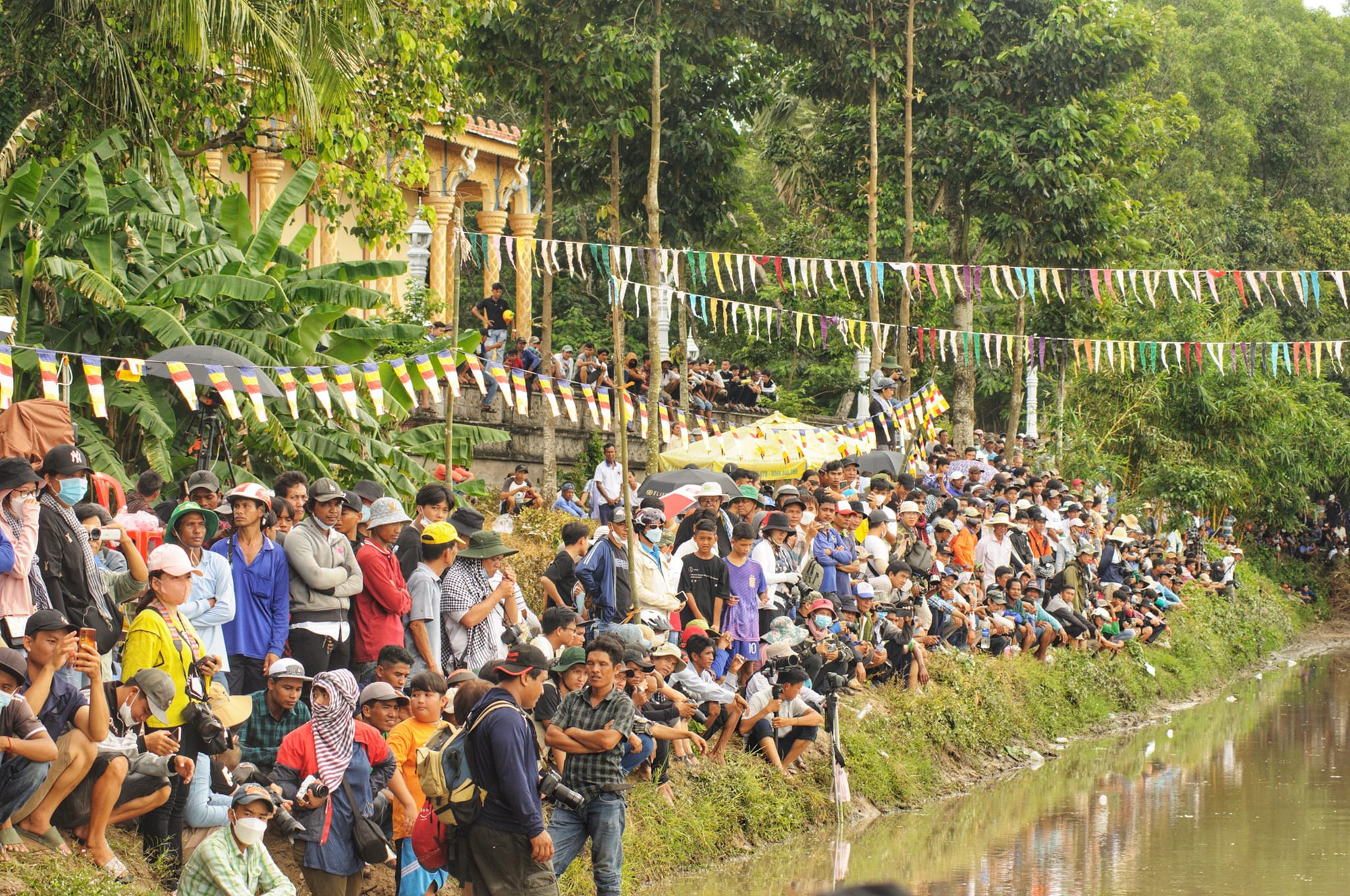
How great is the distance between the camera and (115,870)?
24.7ft

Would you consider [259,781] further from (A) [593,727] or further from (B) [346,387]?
(B) [346,387]

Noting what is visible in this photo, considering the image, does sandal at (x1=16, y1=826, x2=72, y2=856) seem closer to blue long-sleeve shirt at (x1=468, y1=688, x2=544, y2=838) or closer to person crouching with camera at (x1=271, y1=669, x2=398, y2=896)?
person crouching with camera at (x1=271, y1=669, x2=398, y2=896)

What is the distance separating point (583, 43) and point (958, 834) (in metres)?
12.7

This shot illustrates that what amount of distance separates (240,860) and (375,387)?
6.85 metres

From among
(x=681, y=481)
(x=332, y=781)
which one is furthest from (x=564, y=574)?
(x=681, y=481)

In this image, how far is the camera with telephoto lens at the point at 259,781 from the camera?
7782 mm

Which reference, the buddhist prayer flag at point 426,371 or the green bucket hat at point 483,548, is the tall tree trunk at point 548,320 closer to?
the buddhist prayer flag at point 426,371

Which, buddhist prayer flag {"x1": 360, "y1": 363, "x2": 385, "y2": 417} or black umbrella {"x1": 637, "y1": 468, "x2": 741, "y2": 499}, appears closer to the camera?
buddhist prayer flag {"x1": 360, "y1": 363, "x2": 385, "y2": 417}

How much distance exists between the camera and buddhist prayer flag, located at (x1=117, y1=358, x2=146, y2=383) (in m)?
11.7

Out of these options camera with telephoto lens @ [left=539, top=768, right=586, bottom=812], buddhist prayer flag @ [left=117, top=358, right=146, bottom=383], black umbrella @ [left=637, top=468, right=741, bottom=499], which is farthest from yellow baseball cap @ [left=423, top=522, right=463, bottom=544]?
black umbrella @ [left=637, top=468, right=741, bottom=499]

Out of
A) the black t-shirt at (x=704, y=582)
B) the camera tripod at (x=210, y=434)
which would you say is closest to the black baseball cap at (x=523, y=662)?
the black t-shirt at (x=704, y=582)

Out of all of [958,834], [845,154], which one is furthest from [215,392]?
[845,154]

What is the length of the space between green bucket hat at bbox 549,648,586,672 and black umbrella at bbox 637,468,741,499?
6.26 m

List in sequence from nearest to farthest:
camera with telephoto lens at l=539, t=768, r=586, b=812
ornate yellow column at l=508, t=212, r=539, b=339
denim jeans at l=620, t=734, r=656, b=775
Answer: camera with telephoto lens at l=539, t=768, r=586, b=812 → denim jeans at l=620, t=734, r=656, b=775 → ornate yellow column at l=508, t=212, r=539, b=339
